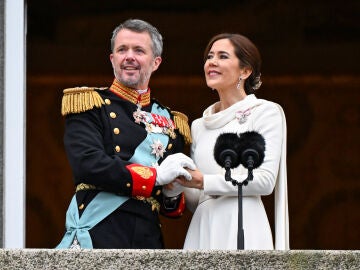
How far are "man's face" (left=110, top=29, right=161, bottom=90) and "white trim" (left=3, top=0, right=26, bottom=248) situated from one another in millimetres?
1149

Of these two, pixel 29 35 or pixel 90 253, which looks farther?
pixel 29 35

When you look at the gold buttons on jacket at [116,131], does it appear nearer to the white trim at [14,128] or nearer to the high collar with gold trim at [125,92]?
the high collar with gold trim at [125,92]

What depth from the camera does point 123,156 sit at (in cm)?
634

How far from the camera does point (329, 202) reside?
11.2 meters

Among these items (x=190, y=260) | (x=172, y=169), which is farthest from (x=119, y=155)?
(x=190, y=260)

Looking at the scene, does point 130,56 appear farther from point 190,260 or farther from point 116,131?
point 190,260

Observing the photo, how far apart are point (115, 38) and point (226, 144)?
2.46 feet

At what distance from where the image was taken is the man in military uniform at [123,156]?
6.21m

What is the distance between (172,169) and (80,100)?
52 centimetres

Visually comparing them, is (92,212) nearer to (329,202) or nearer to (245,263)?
(245,263)

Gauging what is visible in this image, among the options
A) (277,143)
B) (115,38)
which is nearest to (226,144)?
(277,143)

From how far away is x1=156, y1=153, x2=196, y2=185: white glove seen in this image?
20.4ft

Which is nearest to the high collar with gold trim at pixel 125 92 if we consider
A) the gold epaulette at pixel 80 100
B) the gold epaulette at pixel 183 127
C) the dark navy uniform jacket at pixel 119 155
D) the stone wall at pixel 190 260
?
the dark navy uniform jacket at pixel 119 155

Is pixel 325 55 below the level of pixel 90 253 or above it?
above
